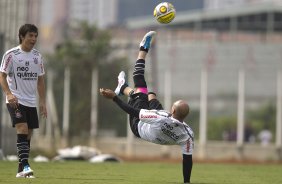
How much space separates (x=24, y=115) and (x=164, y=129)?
2.61m

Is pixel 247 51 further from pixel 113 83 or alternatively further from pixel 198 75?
pixel 113 83

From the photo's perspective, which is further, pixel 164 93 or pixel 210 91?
pixel 210 91

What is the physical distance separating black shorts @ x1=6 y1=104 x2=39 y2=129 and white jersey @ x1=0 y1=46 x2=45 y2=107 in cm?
9

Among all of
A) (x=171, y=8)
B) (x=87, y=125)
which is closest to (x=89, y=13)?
(x=87, y=125)

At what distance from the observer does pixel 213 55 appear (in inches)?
2222

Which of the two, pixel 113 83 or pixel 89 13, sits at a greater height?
pixel 89 13

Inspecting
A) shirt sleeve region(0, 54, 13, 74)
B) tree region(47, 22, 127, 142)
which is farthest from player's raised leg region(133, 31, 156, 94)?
tree region(47, 22, 127, 142)

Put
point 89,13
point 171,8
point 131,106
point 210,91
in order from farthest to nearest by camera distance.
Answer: point 89,13 < point 210,91 < point 171,8 < point 131,106

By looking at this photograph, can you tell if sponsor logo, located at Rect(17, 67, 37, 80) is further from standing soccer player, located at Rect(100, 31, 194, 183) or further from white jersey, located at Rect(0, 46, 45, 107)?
standing soccer player, located at Rect(100, 31, 194, 183)

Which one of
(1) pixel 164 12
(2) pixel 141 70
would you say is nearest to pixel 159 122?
(2) pixel 141 70

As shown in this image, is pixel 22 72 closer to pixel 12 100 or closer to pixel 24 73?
pixel 24 73

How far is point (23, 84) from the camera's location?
16.7 m

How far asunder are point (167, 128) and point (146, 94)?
1327mm

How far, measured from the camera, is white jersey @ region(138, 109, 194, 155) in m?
15.6
